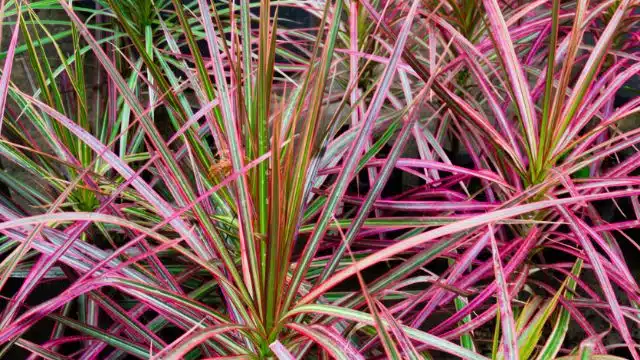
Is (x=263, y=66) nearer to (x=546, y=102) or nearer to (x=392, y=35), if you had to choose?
(x=392, y=35)

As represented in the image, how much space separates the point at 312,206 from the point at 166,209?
27cm

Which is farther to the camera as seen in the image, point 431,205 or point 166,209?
point 431,205

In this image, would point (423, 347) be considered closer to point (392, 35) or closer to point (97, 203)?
point (392, 35)

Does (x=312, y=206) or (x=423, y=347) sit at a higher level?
(x=312, y=206)

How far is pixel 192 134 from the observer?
0.89 metres

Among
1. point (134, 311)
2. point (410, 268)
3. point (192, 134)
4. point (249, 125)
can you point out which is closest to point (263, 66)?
point (249, 125)

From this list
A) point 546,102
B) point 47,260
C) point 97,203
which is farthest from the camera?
point 97,203

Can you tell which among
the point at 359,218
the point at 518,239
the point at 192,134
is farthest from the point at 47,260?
the point at 518,239

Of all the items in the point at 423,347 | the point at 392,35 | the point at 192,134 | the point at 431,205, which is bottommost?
the point at 423,347

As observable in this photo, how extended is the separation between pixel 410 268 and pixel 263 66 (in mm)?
289

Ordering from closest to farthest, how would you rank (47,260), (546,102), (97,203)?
(47,260) → (546,102) → (97,203)

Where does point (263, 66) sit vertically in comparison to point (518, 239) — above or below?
above

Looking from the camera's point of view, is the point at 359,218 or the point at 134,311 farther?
the point at 134,311

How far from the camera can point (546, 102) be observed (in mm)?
889
